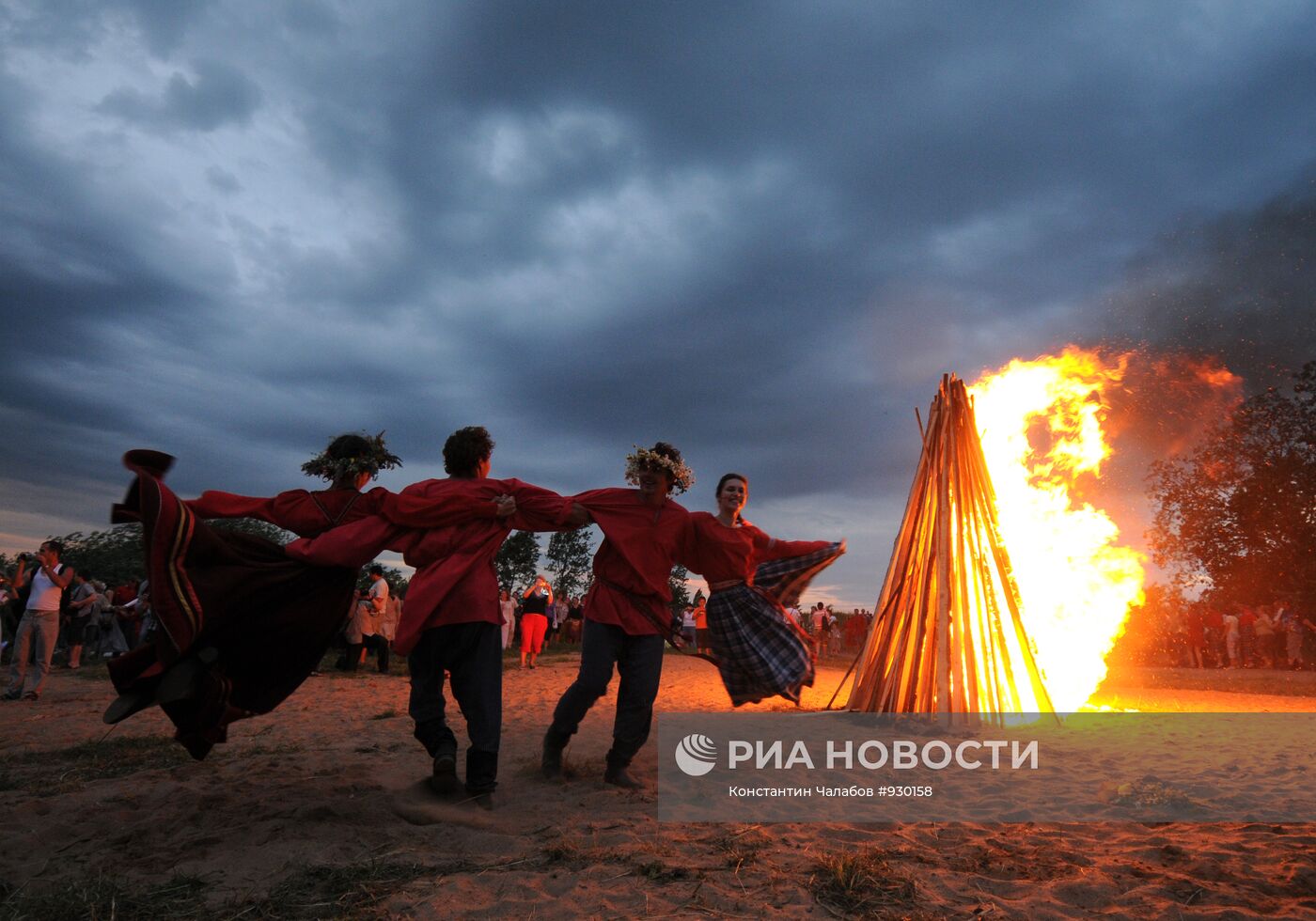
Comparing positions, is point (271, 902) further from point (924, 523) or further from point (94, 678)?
point (94, 678)

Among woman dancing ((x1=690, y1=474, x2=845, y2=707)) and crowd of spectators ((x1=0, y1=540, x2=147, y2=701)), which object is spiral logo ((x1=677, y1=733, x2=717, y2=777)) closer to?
woman dancing ((x1=690, y1=474, x2=845, y2=707))

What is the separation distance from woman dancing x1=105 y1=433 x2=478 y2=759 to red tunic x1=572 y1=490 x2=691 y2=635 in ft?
4.24

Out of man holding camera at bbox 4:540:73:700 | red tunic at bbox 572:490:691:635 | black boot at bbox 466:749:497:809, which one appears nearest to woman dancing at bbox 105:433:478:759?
black boot at bbox 466:749:497:809

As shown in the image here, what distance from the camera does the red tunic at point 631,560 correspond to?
4430mm

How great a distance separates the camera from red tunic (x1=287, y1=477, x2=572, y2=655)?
3.89 metres

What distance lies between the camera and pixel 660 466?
185 inches

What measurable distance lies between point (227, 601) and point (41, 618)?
646cm

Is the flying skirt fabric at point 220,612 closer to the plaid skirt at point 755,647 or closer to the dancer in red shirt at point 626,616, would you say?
the dancer in red shirt at point 626,616

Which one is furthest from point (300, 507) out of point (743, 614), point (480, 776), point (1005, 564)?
point (1005, 564)

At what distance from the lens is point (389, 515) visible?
4.03 meters

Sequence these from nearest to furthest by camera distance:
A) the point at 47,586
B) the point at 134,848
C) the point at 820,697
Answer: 1. the point at 134,848
2. the point at 47,586
3. the point at 820,697

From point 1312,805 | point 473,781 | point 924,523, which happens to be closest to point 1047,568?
point 924,523

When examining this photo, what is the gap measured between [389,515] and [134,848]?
5.82 feet

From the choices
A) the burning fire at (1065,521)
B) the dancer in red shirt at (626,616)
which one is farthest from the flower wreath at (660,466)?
the burning fire at (1065,521)
